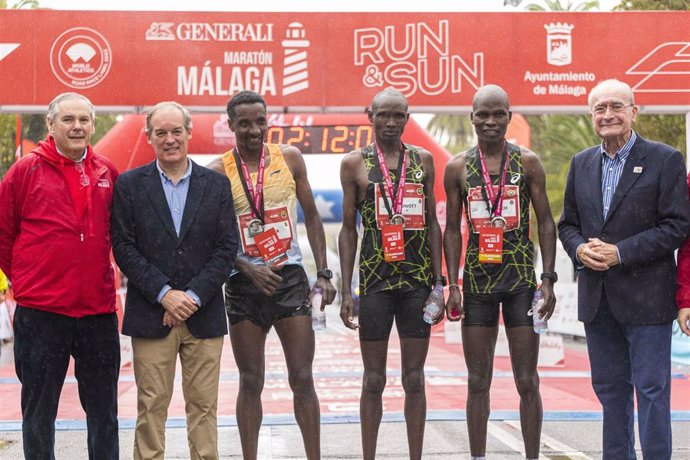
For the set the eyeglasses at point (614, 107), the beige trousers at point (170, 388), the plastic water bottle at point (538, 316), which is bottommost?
the beige trousers at point (170, 388)

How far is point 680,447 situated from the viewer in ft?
24.4

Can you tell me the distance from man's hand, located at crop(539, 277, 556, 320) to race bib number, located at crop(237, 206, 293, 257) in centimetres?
145

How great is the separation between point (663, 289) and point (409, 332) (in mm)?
1374

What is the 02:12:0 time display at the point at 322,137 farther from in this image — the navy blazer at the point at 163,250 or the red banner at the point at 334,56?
the navy blazer at the point at 163,250

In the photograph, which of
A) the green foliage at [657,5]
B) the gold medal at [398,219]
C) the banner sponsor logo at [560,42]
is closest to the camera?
the gold medal at [398,219]

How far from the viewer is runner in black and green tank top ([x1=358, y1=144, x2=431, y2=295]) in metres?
5.95

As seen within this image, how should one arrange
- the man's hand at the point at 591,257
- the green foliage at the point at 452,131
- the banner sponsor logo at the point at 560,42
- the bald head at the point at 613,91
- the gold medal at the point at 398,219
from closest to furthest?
the man's hand at the point at 591,257 → the bald head at the point at 613,91 → the gold medal at the point at 398,219 → the banner sponsor logo at the point at 560,42 → the green foliage at the point at 452,131

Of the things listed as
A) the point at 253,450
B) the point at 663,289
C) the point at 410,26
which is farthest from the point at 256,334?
the point at 410,26

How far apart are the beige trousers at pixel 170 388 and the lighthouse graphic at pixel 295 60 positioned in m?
7.87

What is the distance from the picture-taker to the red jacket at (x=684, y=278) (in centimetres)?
546

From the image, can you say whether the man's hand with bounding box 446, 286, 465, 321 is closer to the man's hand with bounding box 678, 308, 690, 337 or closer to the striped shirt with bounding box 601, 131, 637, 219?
the striped shirt with bounding box 601, 131, 637, 219

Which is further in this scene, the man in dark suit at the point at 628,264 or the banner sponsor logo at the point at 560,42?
the banner sponsor logo at the point at 560,42

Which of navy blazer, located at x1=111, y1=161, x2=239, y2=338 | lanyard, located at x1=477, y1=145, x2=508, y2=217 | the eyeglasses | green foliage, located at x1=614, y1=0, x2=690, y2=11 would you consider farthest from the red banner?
green foliage, located at x1=614, y1=0, x2=690, y2=11

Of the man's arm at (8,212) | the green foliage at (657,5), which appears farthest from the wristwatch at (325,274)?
the green foliage at (657,5)
